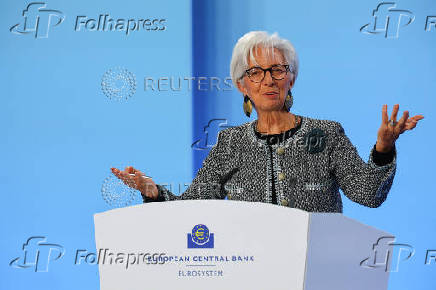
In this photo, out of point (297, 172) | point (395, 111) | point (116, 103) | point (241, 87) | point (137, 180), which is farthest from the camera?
point (116, 103)

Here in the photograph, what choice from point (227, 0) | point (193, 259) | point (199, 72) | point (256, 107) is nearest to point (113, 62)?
point (199, 72)

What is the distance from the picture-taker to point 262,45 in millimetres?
2096

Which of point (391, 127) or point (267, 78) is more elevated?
point (267, 78)

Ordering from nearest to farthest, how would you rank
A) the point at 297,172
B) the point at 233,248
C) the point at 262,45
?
the point at 233,248
the point at 297,172
the point at 262,45

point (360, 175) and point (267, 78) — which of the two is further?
point (267, 78)

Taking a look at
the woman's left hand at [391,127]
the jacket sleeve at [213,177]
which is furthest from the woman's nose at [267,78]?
the woman's left hand at [391,127]

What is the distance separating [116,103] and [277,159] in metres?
1.23

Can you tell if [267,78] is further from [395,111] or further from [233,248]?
[233,248]

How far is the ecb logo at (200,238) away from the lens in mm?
1302

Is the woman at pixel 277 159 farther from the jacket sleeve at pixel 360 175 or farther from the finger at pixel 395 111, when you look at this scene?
the finger at pixel 395 111

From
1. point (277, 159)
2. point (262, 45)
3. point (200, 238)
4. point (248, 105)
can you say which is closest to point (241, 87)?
point (248, 105)

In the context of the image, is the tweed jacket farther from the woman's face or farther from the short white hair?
the short white hair

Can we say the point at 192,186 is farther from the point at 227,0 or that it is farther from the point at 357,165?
the point at 227,0

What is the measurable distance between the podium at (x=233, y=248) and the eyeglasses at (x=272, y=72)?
883mm
